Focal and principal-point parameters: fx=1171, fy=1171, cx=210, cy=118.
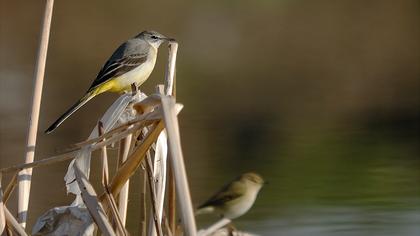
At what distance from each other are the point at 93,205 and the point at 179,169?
0.57 metres

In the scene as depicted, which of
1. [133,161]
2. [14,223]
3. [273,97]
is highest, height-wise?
[273,97]

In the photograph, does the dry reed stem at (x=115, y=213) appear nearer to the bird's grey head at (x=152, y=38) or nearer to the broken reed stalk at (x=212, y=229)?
the broken reed stalk at (x=212, y=229)

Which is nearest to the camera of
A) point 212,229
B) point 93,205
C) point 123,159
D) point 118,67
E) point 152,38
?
point 212,229

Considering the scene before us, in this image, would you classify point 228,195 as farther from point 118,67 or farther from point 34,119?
point 118,67

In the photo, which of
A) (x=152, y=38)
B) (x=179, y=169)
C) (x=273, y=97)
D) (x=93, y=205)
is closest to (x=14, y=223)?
(x=93, y=205)

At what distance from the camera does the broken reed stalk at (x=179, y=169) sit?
3.75 m

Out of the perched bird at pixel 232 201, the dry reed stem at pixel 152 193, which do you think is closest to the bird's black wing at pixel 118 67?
the perched bird at pixel 232 201

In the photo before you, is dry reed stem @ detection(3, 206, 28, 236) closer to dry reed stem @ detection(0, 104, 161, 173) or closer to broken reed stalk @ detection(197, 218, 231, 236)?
dry reed stem @ detection(0, 104, 161, 173)

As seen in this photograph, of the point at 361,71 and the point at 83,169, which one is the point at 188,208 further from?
the point at 361,71

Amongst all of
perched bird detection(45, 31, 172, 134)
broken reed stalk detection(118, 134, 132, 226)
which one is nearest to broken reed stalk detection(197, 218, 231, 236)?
broken reed stalk detection(118, 134, 132, 226)

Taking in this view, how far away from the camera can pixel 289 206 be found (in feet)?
25.6

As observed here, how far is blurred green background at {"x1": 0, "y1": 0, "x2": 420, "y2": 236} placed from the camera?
7.93 metres

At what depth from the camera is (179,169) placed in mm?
3799

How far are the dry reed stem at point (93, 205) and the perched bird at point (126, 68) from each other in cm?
233
